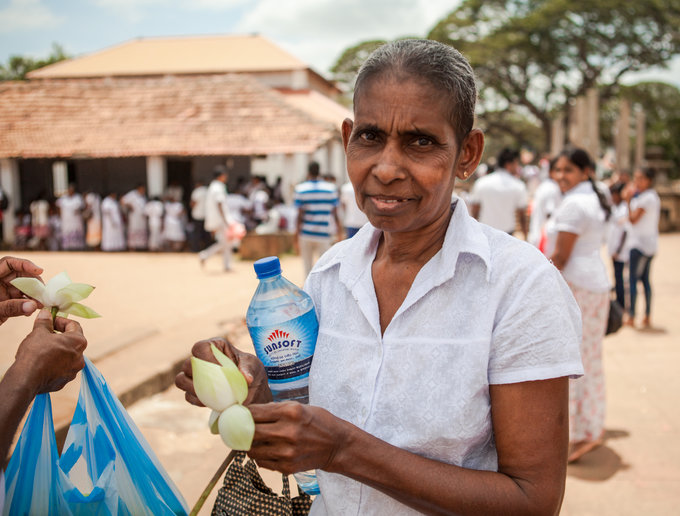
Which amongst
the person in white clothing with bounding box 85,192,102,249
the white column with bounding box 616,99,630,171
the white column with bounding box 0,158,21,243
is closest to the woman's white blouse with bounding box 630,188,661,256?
the person in white clothing with bounding box 85,192,102,249

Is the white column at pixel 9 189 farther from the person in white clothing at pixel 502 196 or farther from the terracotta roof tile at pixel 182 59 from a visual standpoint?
the person in white clothing at pixel 502 196

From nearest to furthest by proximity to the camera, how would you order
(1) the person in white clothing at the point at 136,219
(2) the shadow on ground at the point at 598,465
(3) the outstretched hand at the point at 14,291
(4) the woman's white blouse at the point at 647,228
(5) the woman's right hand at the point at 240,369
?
(5) the woman's right hand at the point at 240,369
(3) the outstretched hand at the point at 14,291
(2) the shadow on ground at the point at 598,465
(4) the woman's white blouse at the point at 647,228
(1) the person in white clothing at the point at 136,219

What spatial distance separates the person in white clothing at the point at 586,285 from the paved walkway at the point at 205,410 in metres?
0.24

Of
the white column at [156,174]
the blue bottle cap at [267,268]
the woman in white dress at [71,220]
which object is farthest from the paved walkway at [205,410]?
the white column at [156,174]

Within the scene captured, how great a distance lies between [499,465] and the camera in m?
1.19

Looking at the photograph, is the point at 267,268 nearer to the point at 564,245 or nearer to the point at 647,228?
the point at 564,245

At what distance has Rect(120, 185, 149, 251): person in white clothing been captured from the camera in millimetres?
15625

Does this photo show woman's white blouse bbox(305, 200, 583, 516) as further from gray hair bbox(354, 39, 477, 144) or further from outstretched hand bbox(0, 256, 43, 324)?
outstretched hand bbox(0, 256, 43, 324)

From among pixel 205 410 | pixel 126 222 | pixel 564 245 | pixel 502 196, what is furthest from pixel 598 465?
pixel 126 222

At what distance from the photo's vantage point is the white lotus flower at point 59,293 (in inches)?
55.1

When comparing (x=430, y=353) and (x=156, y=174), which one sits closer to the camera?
(x=430, y=353)

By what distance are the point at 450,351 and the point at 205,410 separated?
12.3 feet

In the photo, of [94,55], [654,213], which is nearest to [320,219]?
[654,213]

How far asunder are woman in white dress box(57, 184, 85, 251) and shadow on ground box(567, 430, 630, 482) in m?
15.0
